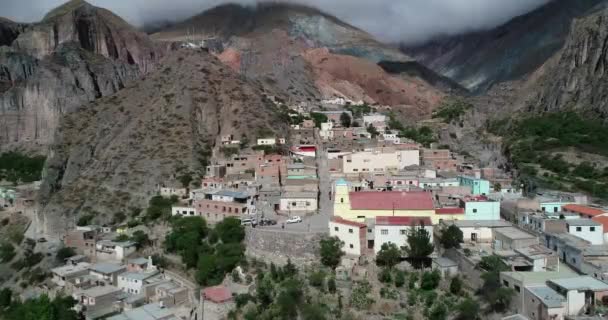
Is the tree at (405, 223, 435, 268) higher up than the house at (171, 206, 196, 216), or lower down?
lower down

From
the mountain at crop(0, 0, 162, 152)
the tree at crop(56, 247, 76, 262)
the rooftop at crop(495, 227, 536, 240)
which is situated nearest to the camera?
the rooftop at crop(495, 227, 536, 240)

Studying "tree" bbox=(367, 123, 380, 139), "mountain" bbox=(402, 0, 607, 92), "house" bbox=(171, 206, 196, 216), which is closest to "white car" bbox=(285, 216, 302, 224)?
"house" bbox=(171, 206, 196, 216)

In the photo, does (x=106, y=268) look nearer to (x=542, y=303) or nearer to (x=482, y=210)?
(x=482, y=210)

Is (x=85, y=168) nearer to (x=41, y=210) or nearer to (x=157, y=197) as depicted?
(x=41, y=210)

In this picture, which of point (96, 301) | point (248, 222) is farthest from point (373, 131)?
point (96, 301)

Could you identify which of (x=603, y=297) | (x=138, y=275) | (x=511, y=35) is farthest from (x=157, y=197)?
(x=511, y=35)

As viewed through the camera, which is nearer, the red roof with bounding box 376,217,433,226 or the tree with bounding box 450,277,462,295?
the tree with bounding box 450,277,462,295

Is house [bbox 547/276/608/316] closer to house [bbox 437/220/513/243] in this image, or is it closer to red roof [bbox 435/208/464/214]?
house [bbox 437/220/513/243]
